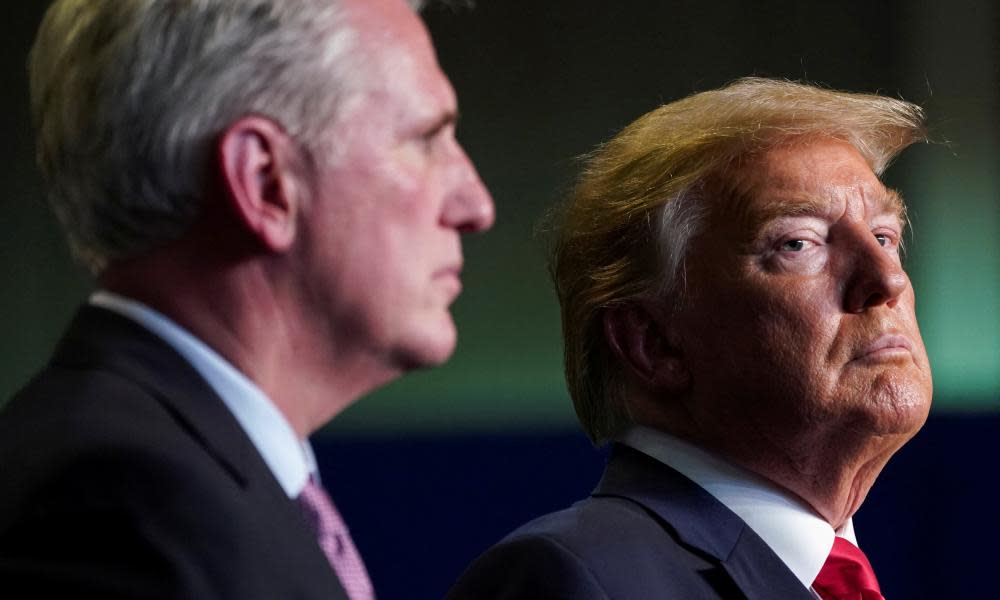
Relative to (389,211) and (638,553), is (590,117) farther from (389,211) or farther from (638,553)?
(389,211)

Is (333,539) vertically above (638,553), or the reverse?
(333,539)

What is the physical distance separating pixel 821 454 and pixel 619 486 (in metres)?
0.23

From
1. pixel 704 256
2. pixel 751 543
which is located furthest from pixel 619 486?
pixel 704 256

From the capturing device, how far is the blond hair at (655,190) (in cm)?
167

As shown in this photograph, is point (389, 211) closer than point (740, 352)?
Yes

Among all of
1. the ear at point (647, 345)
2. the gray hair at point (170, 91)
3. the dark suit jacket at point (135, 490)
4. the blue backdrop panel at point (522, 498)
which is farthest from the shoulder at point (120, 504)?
the blue backdrop panel at point (522, 498)

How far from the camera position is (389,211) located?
0.95 meters

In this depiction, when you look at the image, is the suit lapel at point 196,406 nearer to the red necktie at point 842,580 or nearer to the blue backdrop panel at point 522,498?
the red necktie at point 842,580

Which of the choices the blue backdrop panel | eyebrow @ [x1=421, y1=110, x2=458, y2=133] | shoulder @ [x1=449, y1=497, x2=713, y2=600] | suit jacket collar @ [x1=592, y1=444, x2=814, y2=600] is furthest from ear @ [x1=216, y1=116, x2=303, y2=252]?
the blue backdrop panel

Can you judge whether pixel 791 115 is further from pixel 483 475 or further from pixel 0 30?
pixel 0 30

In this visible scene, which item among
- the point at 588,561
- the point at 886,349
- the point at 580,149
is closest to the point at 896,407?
the point at 886,349

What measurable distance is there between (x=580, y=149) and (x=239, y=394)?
8.29 ft

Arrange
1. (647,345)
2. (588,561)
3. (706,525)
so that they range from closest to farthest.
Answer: (588,561) → (706,525) → (647,345)

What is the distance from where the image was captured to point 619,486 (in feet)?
5.25
